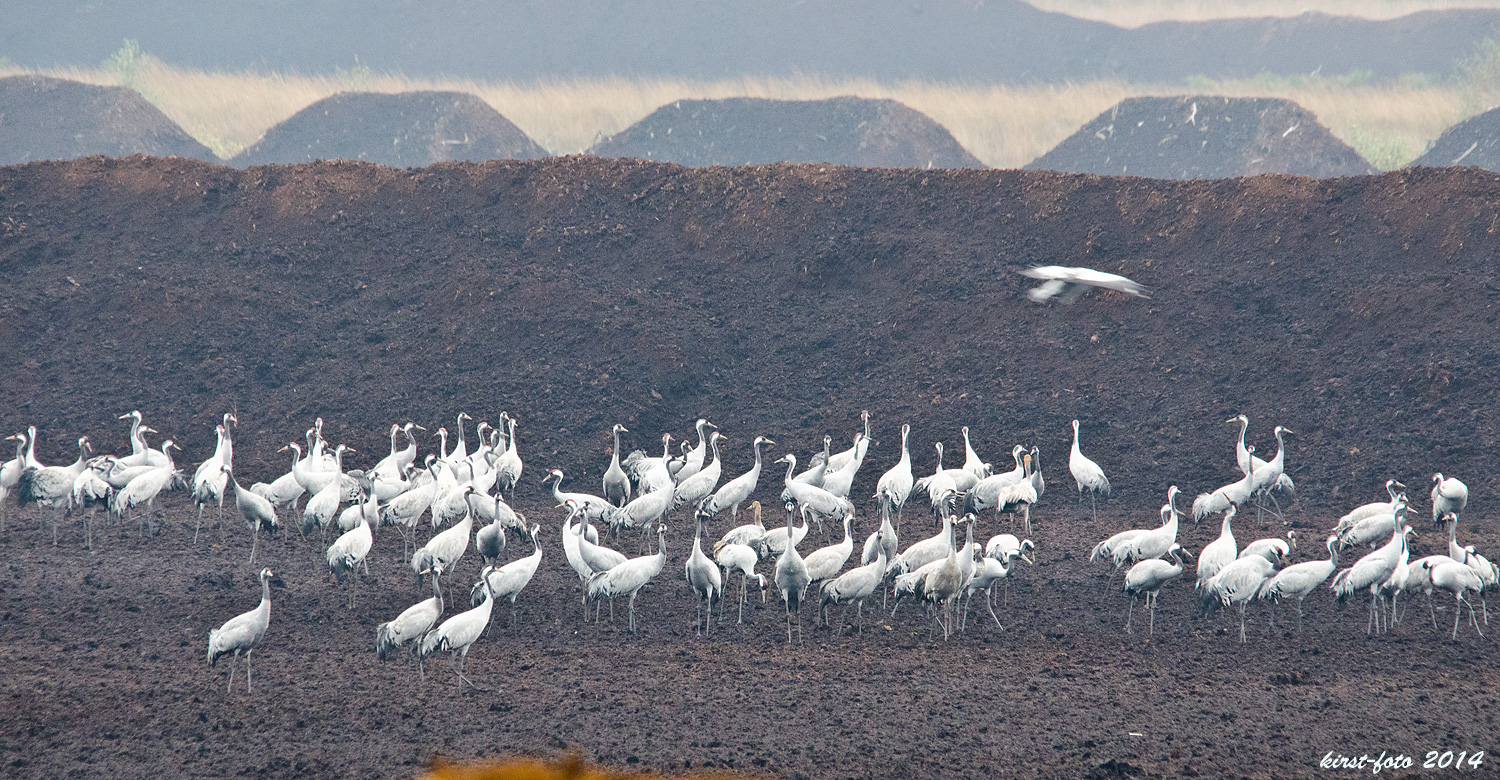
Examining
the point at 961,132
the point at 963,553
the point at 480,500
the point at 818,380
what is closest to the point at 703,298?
the point at 818,380

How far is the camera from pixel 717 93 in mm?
56750

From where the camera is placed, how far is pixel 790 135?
4853 centimetres

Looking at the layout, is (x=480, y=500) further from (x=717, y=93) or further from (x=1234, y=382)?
(x=717, y=93)

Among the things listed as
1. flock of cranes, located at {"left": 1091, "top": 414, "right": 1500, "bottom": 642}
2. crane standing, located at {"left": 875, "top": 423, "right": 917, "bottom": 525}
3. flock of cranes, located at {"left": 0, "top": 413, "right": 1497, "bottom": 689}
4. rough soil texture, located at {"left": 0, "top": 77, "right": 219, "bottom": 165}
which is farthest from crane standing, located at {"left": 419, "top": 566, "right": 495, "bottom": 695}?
rough soil texture, located at {"left": 0, "top": 77, "right": 219, "bottom": 165}

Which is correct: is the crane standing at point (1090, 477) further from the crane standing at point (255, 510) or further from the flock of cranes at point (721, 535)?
the crane standing at point (255, 510)

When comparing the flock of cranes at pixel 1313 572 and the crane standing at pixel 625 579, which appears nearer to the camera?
the flock of cranes at pixel 1313 572

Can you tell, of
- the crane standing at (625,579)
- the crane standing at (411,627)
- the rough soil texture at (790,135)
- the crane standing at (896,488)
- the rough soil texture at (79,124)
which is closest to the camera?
the crane standing at (411,627)

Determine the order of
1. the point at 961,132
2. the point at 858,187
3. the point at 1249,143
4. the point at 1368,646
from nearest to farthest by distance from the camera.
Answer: the point at 1368,646 < the point at 858,187 < the point at 1249,143 < the point at 961,132

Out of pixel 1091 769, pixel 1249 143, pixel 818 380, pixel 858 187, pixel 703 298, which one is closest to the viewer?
pixel 1091 769

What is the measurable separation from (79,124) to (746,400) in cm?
4046

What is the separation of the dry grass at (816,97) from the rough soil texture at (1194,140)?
233 centimetres

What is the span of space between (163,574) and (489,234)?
A: 1284 cm

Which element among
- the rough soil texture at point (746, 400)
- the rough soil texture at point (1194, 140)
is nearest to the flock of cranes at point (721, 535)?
the rough soil texture at point (746, 400)

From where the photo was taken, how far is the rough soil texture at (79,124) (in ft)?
152
